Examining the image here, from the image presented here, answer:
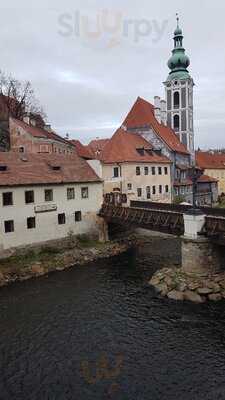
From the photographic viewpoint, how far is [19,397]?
13.5 metres

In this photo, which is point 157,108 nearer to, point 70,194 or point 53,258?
point 70,194

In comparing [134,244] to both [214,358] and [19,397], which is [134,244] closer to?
[214,358]

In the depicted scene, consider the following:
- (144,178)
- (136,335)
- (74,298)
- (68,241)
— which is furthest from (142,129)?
(136,335)

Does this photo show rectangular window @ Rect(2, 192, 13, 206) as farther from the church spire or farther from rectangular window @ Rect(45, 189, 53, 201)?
the church spire

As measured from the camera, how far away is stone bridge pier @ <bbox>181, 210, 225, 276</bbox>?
24016mm

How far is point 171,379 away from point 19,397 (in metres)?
5.66

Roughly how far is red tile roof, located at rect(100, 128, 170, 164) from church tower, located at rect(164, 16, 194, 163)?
42.7 ft

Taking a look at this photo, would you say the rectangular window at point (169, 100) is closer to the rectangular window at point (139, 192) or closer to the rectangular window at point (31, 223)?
the rectangular window at point (139, 192)

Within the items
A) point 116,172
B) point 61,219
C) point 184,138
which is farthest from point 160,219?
point 184,138

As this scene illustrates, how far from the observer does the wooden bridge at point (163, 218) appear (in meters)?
23.7

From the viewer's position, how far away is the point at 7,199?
96.3ft

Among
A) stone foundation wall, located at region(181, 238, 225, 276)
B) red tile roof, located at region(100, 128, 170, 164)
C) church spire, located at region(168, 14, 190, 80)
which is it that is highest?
church spire, located at region(168, 14, 190, 80)

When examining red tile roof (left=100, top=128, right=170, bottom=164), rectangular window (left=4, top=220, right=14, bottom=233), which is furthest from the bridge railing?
rectangular window (left=4, top=220, right=14, bottom=233)

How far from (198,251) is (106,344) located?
9488 millimetres
